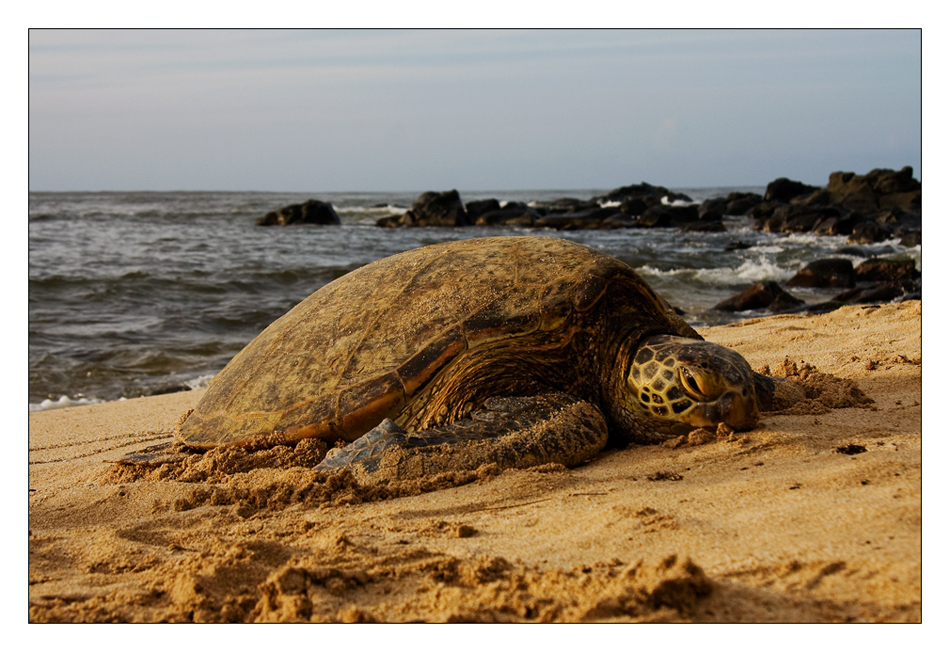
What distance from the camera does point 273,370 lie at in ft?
12.6

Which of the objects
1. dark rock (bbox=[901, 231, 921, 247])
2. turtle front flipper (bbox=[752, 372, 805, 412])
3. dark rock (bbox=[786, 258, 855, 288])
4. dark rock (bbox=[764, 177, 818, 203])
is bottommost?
turtle front flipper (bbox=[752, 372, 805, 412])

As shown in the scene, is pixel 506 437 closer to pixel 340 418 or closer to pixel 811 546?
pixel 340 418

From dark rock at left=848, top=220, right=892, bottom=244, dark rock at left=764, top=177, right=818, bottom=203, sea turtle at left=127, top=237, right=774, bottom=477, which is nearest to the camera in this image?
sea turtle at left=127, top=237, right=774, bottom=477

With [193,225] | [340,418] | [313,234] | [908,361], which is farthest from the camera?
[193,225]

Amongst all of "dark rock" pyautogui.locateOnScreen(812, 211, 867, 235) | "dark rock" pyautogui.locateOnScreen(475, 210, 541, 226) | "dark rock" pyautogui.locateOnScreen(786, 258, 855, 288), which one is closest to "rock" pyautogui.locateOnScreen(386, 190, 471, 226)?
"dark rock" pyautogui.locateOnScreen(475, 210, 541, 226)

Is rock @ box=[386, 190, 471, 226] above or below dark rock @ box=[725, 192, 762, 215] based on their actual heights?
below

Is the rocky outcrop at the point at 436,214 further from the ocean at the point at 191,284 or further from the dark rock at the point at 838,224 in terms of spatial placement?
the dark rock at the point at 838,224

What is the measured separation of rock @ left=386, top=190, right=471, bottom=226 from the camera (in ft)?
112

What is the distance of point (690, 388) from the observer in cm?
324

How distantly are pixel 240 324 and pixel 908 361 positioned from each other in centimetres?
811

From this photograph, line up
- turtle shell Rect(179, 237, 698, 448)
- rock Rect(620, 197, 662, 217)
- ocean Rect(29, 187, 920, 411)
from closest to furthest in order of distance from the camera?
turtle shell Rect(179, 237, 698, 448) → ocean Rect(29, 187, 920, 411) → rock Rect(620, 197, 662, 217)

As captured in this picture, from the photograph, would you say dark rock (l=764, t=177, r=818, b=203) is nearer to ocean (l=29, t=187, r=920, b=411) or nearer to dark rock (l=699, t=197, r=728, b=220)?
dark rock (l=699, t=197, r=728, b=220)

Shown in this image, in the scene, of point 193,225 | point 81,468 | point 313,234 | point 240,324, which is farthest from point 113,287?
point 193,225

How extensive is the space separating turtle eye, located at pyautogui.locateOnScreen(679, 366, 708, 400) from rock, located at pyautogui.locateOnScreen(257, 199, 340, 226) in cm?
3071
